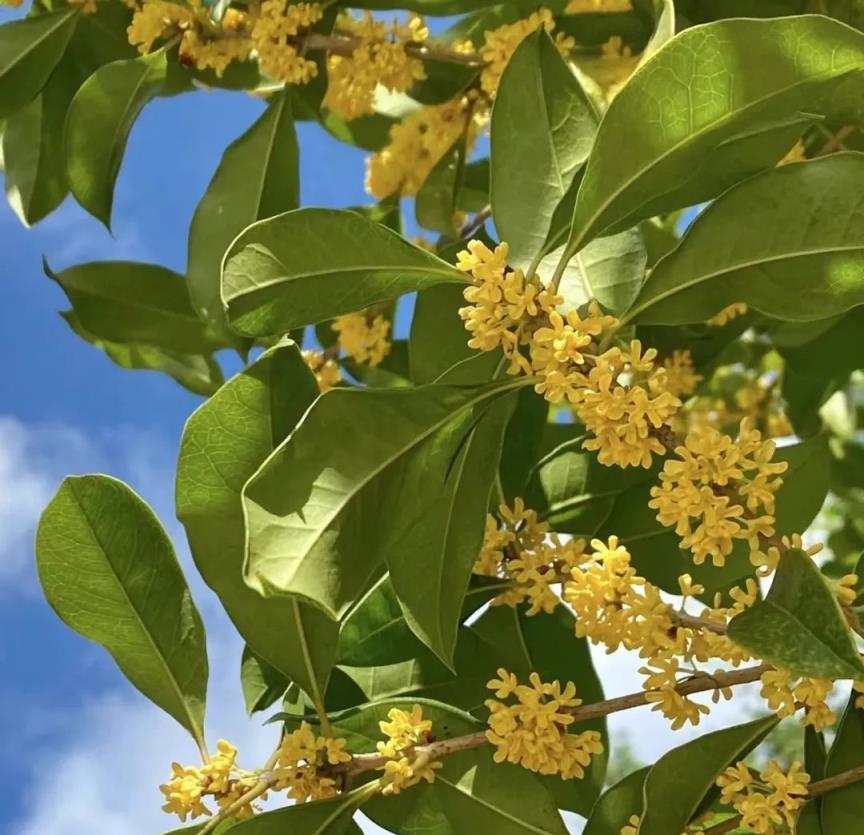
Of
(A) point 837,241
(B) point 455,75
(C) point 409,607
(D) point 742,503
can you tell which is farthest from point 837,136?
(C) point 409,607

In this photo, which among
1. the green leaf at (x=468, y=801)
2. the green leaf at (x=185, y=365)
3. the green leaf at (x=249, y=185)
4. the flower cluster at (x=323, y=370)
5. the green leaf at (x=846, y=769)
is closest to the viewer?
the green leaf at (x=846, y=769)

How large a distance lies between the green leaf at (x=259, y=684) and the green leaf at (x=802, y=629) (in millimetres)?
674

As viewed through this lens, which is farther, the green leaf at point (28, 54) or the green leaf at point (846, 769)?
the green leaf at point (28, 54)

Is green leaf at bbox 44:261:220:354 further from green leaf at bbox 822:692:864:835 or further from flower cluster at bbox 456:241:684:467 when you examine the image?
green leaf at bbox 822:692:864:835

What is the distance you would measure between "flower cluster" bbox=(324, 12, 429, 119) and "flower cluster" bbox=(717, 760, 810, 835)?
3.64 ft

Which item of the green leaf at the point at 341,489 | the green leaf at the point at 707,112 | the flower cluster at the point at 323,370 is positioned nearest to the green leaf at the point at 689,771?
the green leaf at the point at 341,489

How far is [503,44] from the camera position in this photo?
1.67 meters

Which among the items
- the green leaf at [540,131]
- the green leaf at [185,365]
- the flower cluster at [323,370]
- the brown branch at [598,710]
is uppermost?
the green leaf at [185,365]

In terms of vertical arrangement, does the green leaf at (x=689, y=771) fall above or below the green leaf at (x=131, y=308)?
below

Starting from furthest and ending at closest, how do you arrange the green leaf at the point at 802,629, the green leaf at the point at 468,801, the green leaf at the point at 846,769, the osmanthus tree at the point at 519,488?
the green leaf at the point at 468,801
the green leaf at the point at 846,769
the osmanthus tree at the point at 519,488
the green leaf at the point at 802,629

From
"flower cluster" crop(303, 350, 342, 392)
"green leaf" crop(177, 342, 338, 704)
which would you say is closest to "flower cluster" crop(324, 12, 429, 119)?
"flower cluster" crop(303, 350, 342, 392)

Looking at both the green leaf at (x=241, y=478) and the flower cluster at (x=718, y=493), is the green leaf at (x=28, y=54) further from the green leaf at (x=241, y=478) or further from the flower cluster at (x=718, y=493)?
the flower cluster at (x=718, y=493)

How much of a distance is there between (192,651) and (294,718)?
17 centimetres

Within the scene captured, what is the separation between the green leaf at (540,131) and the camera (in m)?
1.15
